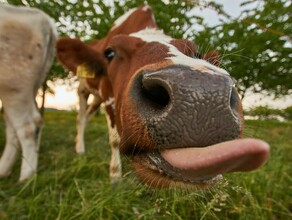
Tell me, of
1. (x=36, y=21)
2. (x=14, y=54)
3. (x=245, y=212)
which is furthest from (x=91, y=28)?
(x=245, y=212)

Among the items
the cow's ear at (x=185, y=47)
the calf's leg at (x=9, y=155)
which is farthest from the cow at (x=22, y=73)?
the cow's ear at (x=185, y=47)

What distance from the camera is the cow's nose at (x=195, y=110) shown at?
134 cm

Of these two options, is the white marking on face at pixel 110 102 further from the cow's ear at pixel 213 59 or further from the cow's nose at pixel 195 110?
the cow's nose at pixel 195 110

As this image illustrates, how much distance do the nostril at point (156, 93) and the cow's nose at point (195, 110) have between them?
0.04ft

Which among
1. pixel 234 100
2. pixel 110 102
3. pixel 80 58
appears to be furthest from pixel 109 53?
pixel 234 100

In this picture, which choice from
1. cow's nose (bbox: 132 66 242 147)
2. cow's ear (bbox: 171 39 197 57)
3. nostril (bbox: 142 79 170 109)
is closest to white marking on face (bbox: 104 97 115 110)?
cow's ear (bbox: 171 39 197 57)

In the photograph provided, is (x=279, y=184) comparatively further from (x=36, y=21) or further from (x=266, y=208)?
(x=36, y=21)

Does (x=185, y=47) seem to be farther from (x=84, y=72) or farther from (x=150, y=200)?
(x=84, y=72)

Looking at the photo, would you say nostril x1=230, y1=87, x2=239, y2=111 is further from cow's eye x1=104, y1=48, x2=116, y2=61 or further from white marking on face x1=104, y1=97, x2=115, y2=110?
white marking on face x1=104, y1=97, x2=115, y2=110

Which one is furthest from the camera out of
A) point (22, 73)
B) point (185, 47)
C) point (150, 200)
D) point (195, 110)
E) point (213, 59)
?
point (22, 73)

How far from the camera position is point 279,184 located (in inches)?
117

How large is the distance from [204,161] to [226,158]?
0.25 ft

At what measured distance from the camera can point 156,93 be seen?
1.56 m

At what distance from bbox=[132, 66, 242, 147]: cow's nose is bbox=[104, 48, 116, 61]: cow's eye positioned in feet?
4.74
